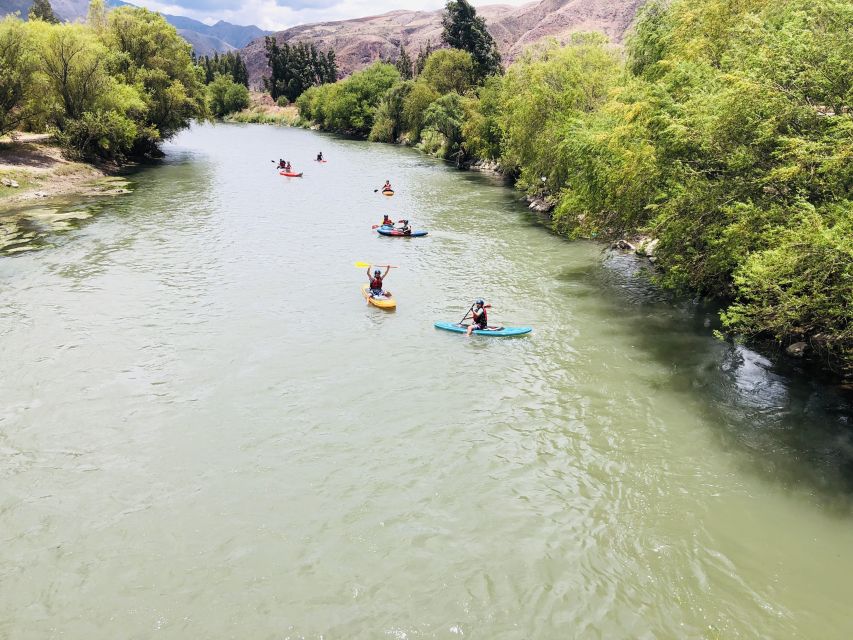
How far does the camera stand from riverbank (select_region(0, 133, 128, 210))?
3788 centimetres

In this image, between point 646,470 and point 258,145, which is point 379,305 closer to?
point 646,470

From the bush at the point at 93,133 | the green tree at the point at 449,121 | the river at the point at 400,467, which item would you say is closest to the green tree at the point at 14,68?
the bush at the point at 93,133

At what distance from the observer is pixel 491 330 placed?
19.4 m

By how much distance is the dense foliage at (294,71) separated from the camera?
14700 cm

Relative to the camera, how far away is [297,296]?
22.8 metres

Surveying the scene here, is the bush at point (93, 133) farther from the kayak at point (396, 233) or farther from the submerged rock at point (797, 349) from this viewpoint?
the submerged rock at point (797, 349)

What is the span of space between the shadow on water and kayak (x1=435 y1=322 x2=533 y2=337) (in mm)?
3999

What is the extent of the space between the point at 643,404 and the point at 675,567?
587 cm

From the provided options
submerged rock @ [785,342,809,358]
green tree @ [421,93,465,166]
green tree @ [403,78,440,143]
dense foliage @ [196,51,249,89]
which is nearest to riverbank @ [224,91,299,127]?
dense foliage @ [196,51,249,89]

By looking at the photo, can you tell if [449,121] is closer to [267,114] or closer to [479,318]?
[479,318]

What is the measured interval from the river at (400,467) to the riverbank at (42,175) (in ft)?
55.8

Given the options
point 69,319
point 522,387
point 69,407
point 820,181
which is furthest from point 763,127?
point 69,319

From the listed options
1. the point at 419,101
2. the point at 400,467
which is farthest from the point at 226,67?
the point at 400,467

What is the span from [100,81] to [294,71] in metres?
111
